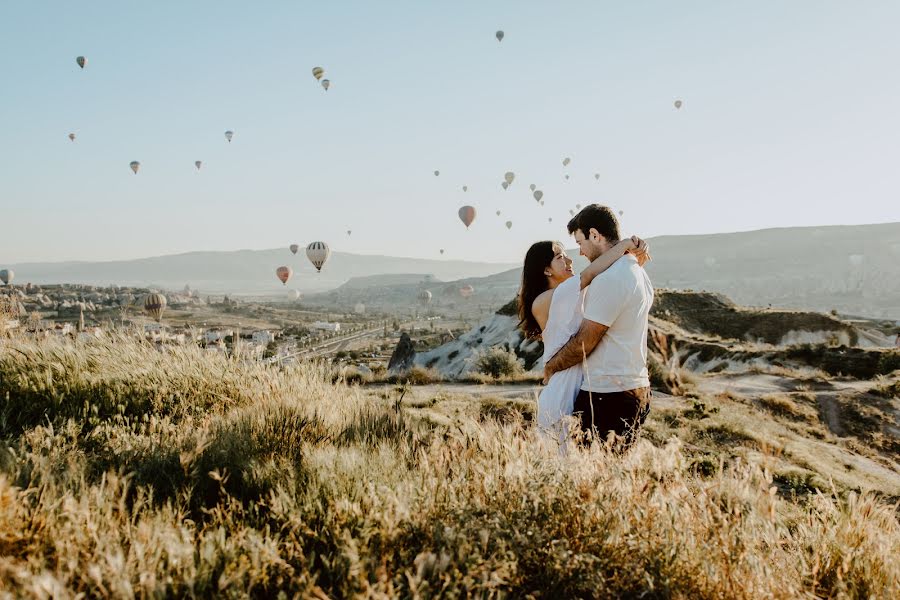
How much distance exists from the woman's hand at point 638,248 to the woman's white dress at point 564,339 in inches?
18.3

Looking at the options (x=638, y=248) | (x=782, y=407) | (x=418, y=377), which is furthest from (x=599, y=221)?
(x=782, y=407)

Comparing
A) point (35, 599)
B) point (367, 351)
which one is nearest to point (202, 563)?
point (35, 599)

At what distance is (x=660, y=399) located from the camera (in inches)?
560

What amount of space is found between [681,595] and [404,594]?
1270 mm

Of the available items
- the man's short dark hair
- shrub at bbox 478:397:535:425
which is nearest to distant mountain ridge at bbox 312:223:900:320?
shrub at bbox 478:397:535:425

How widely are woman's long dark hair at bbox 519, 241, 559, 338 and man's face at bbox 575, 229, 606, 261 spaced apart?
440 mm

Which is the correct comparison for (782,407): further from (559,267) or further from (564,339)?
(564,339)

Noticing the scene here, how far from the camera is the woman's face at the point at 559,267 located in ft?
14.8

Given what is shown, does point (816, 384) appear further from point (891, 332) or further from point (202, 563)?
point (891, 332)

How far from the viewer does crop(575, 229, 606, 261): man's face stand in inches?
163

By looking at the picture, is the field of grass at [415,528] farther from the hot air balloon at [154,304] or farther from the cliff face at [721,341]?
the hot air balloon at [154,304]

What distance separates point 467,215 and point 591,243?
133 ft

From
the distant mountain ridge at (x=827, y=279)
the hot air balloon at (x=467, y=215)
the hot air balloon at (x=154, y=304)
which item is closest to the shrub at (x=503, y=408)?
the hot air balloon at (x=467, y=215)

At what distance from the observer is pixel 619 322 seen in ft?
13.0
